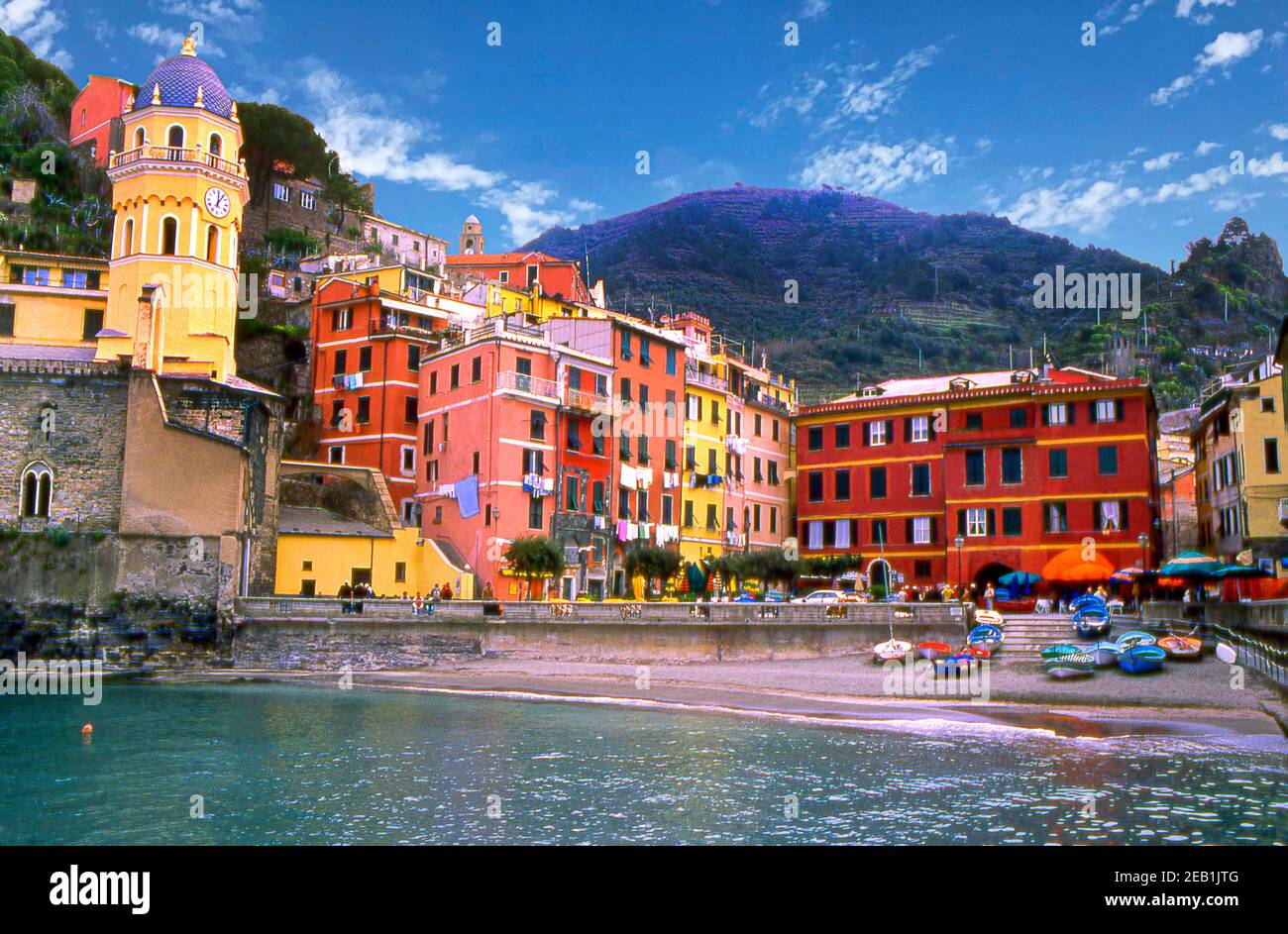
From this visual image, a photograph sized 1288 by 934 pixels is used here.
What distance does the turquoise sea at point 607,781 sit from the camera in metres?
17.0

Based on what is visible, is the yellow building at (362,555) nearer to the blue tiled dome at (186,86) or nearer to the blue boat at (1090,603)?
the blue tiled dome at (186,86)

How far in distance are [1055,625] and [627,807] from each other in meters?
27.1

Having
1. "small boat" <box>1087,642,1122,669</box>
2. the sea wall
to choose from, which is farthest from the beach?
the sea wall

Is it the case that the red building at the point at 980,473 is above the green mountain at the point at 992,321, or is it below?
below

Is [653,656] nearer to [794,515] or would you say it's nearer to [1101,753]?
[1101,753]

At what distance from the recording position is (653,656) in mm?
42750

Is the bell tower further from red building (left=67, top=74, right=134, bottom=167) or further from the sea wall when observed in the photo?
the sea wall

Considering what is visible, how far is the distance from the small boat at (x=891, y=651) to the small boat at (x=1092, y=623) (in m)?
6.24

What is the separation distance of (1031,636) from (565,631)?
18.3m

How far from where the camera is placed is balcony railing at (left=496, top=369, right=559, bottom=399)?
53.8 meters

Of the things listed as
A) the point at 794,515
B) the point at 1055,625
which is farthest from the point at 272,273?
the point at 1055,625

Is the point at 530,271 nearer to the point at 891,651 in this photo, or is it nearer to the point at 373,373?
the point at 373,373

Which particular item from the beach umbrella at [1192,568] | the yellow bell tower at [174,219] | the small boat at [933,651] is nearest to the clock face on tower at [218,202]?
the yellow bell tower at [174,219]

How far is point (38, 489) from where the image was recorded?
46625 millimetres
